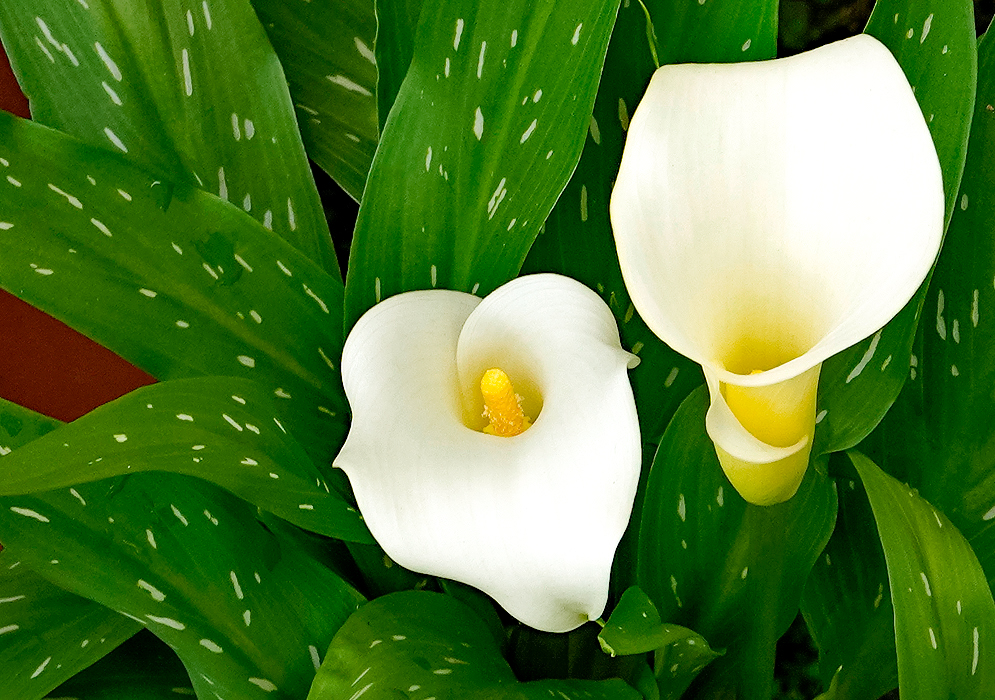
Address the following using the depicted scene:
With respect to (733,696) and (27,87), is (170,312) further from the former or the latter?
(733,696)

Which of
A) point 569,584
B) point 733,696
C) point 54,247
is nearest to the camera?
point 569,584

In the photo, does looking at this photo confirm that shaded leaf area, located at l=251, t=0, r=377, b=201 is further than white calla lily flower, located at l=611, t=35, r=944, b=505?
Yes

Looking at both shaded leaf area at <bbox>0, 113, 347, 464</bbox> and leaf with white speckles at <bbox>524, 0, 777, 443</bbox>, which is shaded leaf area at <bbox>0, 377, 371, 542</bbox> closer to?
shaded leaf area at <bbox>0, 113, 347, 464</bbox>

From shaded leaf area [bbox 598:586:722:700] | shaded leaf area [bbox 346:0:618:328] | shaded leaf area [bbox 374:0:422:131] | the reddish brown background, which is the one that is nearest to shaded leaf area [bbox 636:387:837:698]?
shaded leaf area [bbox 598:586:722:700]

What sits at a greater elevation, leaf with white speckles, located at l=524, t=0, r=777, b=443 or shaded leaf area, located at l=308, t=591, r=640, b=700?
leaf with white speckles, located at l=524, t=0, r=777, b=443

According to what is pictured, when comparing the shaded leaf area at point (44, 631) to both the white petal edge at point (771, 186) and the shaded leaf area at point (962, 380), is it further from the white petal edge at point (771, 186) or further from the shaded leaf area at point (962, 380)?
the shaded leaf area at point (962, 380)

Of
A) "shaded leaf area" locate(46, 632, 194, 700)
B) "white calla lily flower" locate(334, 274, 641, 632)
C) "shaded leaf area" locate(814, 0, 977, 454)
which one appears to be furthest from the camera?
"shaded leaf area" locate(46, 632, 194, 700)

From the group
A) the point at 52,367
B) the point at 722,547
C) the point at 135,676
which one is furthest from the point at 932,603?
the point at 52,367

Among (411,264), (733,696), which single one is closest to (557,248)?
(411,264)

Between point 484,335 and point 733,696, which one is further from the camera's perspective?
point 733,696
